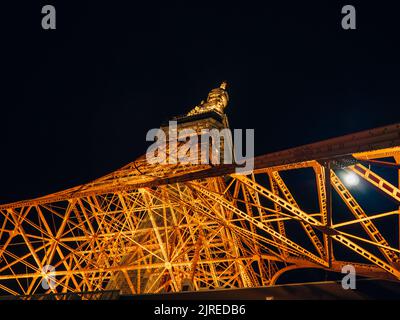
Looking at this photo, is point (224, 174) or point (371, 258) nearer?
point (371, 258)

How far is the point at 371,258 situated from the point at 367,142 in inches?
110

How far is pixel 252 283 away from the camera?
1470cm

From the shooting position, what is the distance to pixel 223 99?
42.6 m

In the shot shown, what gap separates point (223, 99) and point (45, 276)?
3380cm

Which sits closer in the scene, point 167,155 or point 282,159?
point 282,159

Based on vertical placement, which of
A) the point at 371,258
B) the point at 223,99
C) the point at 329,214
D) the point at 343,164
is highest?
the point at 223,99

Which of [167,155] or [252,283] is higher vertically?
[167,155]

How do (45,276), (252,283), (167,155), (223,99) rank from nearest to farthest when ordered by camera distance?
(45,276) < (252,283) < (167,155) < (223,99)
